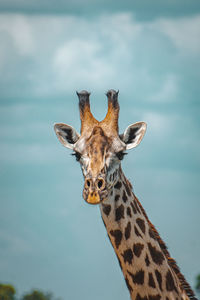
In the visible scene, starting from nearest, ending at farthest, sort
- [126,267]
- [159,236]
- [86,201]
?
[86,201]
[126,267]
[159,236]

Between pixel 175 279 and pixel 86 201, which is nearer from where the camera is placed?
pixel 86 201

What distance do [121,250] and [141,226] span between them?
29.6 inches

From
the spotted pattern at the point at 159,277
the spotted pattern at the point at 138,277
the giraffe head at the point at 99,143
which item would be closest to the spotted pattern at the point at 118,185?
the giraffe head at the point at 99,143

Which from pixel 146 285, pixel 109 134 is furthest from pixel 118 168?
pixel 146 285

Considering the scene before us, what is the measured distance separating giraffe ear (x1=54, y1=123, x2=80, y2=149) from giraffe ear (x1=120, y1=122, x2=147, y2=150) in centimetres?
110

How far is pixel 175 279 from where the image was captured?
12500mm

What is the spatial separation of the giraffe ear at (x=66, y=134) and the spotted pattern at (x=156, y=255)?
291 cm

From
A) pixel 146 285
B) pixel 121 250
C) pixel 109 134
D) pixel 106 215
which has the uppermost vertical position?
pixel 109 134

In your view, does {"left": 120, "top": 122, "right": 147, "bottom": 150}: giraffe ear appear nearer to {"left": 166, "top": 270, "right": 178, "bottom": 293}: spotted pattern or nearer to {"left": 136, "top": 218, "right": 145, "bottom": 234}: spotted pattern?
{"left": 136, "top": 218, "right": 145, "bottom": 234}: spotted pattern

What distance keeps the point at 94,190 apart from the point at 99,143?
1.30 metres

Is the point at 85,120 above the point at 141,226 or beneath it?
above

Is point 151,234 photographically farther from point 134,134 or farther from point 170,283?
point 134,134

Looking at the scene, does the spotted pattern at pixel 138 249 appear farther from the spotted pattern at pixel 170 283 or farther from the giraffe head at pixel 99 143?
the giraffe head at pixel 99 143

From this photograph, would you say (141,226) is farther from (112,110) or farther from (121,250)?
(112,110)
